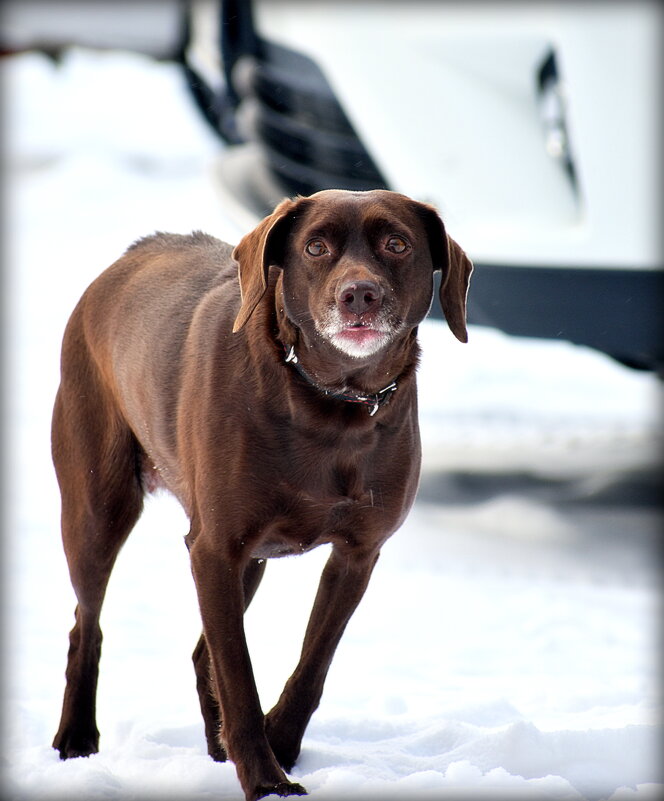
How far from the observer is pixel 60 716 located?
3203 mm

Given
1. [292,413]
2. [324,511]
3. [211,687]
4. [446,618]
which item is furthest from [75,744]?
[446,618]

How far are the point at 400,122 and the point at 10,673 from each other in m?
2.12

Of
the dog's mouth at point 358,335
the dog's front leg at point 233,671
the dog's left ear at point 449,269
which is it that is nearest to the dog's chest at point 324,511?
the dog's front leg at point 233,671

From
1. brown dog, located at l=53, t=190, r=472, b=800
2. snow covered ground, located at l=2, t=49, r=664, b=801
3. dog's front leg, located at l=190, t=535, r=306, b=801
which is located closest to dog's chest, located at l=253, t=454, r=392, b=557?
brown dog, located at l=53, t=190, r=472, b=800

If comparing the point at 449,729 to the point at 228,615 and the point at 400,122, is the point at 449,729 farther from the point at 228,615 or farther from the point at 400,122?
the point at 400,122

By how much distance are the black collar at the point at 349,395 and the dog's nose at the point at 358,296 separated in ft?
0.78

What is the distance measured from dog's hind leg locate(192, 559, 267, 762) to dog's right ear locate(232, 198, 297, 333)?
2.49ft

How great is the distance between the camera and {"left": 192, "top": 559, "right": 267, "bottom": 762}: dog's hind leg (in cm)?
293

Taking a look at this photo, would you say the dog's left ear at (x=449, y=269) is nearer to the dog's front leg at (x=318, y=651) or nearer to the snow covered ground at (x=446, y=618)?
the dog's front leg at (x=318, y=651)

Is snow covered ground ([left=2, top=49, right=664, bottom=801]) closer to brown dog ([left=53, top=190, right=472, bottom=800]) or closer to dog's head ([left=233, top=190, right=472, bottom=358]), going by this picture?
brown dog ([left=53, top=190, right=472, bottom=800])

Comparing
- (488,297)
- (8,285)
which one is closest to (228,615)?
(488,297)

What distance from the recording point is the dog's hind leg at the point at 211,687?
2.93 meters

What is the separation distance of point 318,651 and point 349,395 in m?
0.62

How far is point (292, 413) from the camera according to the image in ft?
8.78
